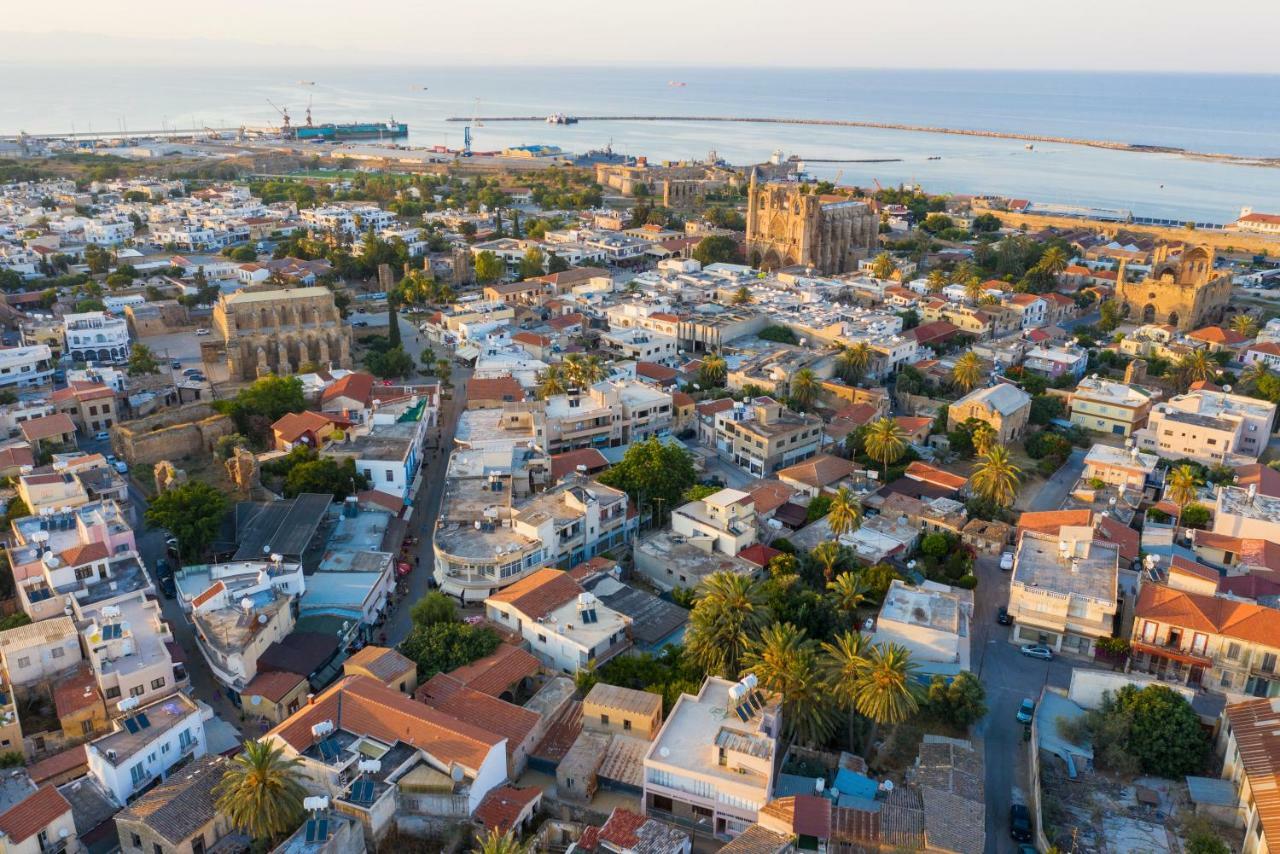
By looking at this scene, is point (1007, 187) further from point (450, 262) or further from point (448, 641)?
point (448, 641)

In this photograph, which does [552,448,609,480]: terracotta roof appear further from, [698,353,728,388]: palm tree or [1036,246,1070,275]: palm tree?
[1036,246,1070,275]: palm tree

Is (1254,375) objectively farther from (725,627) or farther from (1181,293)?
(725,627)

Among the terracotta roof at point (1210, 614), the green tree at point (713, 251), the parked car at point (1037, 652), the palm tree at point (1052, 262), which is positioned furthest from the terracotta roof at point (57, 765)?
the palm tree at point (1052, 262)

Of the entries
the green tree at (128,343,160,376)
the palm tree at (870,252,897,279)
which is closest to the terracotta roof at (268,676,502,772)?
the green tree at (128,343,160,376)

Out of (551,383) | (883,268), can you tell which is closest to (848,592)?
(551,383)

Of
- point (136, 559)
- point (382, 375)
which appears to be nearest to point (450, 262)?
point (382, 375)

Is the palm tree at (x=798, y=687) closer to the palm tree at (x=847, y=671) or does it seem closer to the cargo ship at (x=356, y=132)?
the palm tree at (x=847, y=671)
